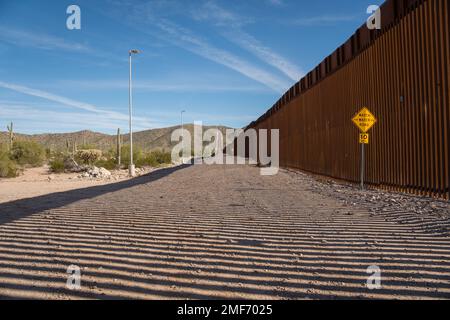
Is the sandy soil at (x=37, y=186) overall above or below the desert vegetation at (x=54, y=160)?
below

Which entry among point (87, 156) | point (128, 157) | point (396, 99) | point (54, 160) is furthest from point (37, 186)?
point (128, 157)

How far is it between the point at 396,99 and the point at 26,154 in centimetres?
3019

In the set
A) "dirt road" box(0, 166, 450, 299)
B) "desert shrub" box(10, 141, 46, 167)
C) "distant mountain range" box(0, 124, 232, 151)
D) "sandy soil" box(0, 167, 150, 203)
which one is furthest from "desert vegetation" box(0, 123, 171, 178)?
"distant mountain range" box(0, 124, 232, 151)

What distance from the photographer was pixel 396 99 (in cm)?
1135

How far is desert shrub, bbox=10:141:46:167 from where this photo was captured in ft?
108

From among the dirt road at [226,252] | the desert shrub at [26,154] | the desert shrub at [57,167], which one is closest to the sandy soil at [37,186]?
the desert shrub at [57,167]

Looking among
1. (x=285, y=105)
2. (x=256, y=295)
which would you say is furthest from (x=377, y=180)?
(x=285, y=105)

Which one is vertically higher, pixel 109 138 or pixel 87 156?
pixel 109 138

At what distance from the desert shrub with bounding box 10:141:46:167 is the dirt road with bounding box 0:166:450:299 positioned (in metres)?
26.8

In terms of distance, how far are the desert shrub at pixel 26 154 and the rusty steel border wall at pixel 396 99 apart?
984 inches

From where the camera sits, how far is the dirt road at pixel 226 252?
144 inches

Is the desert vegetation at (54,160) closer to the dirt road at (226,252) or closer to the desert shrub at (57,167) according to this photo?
the desert shrub at (57,167)

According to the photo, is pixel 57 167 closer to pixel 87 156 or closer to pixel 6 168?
pixel 6 168
